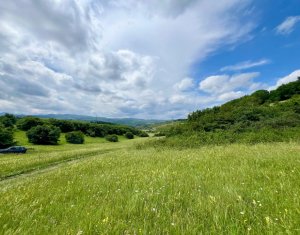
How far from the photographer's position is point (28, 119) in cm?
11281

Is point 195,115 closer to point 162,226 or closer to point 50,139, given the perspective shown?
point 162,226

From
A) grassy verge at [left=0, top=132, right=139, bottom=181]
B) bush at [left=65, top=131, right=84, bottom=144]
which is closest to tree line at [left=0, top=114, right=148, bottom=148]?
bush at [left=65, top=131, right=84, bottom=144]

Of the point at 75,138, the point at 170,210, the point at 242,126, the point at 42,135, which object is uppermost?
the point at 242,126

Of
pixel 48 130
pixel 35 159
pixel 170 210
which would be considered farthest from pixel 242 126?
pixel 48 130

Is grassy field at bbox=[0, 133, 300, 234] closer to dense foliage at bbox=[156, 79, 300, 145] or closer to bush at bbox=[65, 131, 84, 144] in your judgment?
dense foliage at bbox=[156, 79, 300, 145]

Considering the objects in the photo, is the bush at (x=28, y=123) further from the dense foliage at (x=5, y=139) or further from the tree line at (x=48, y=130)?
the dense foliage at (x=5, y=139)

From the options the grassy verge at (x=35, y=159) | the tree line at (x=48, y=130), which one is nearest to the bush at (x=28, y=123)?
the tree line at (x=48, y=130)

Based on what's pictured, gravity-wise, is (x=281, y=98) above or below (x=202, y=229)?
above

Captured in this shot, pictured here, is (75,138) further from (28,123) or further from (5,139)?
(5,139)

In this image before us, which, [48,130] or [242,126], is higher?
[242,126]

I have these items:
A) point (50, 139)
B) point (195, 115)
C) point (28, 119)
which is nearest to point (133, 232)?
point (195, 115)

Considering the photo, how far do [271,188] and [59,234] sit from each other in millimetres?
4466

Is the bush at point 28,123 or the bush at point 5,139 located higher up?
the bush at point 28,123

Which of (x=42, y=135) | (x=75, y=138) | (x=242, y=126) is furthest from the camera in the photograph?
(x=75, y=138)
